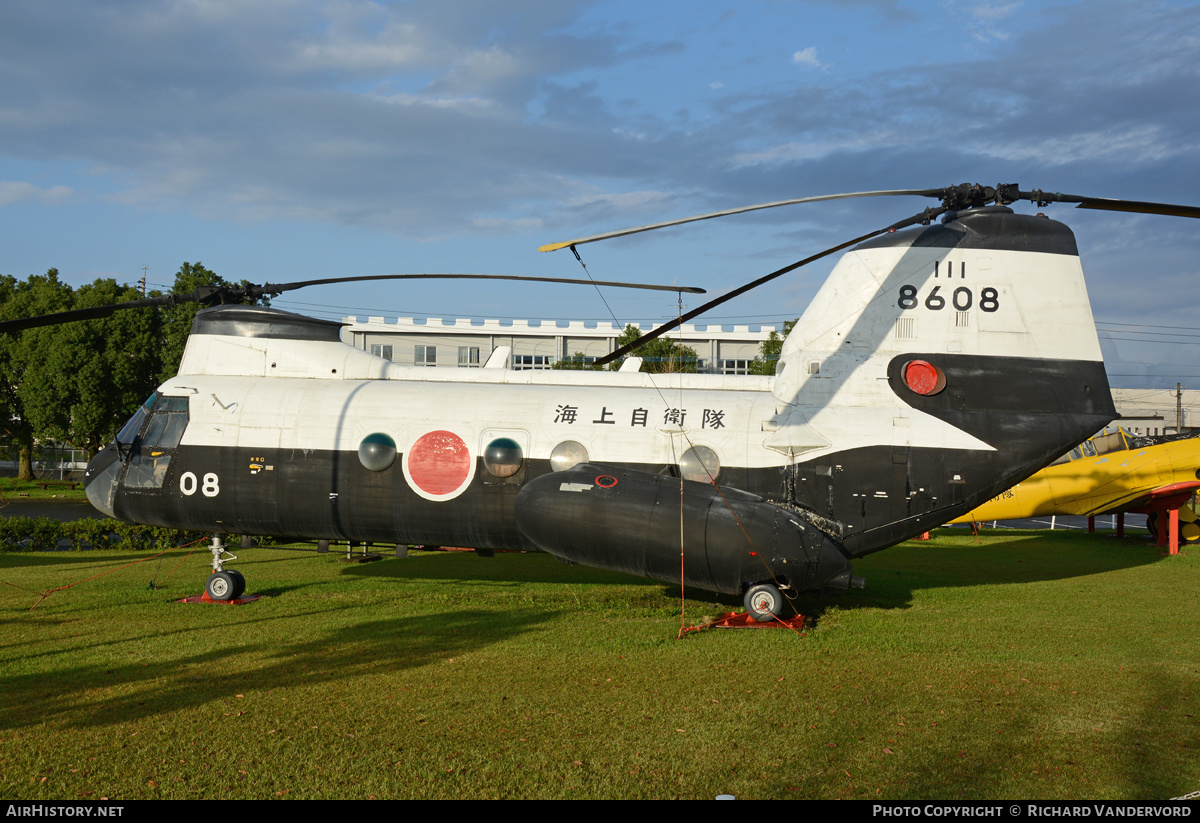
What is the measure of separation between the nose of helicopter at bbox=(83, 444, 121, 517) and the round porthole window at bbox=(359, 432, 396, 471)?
4.48 m

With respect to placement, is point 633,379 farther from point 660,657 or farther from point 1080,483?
point 1080,483

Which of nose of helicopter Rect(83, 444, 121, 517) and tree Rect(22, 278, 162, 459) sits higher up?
tree Rect(22, 278, 162, 459)

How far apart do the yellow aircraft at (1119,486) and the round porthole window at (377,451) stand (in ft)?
54.0

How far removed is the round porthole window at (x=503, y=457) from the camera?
1263cm

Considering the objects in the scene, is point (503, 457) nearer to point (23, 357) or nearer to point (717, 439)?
point (717, 439)

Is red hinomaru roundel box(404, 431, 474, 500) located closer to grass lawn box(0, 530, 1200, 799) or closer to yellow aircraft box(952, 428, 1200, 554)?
grass lawn box(0, 530, 1200, 799)

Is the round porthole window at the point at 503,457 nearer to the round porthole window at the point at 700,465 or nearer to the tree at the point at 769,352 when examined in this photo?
the round porthole window at the point at 700,465

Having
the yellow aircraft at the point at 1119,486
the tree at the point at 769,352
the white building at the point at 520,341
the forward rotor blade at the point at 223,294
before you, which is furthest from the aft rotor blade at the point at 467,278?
the white building at the point at 520,341

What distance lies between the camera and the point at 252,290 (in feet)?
47.8

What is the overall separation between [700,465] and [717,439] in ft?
1.64

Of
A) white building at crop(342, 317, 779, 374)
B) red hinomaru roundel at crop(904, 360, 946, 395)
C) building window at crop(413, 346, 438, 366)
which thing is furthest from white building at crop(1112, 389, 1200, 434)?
red hinomaru roundel at crop(904, 360, 946, 395)

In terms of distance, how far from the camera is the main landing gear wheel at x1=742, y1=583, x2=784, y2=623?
1142cm

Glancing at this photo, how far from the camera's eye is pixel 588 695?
8219 mm

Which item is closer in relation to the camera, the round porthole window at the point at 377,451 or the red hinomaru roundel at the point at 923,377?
the red hinomaru roundel at the point at 923,377
